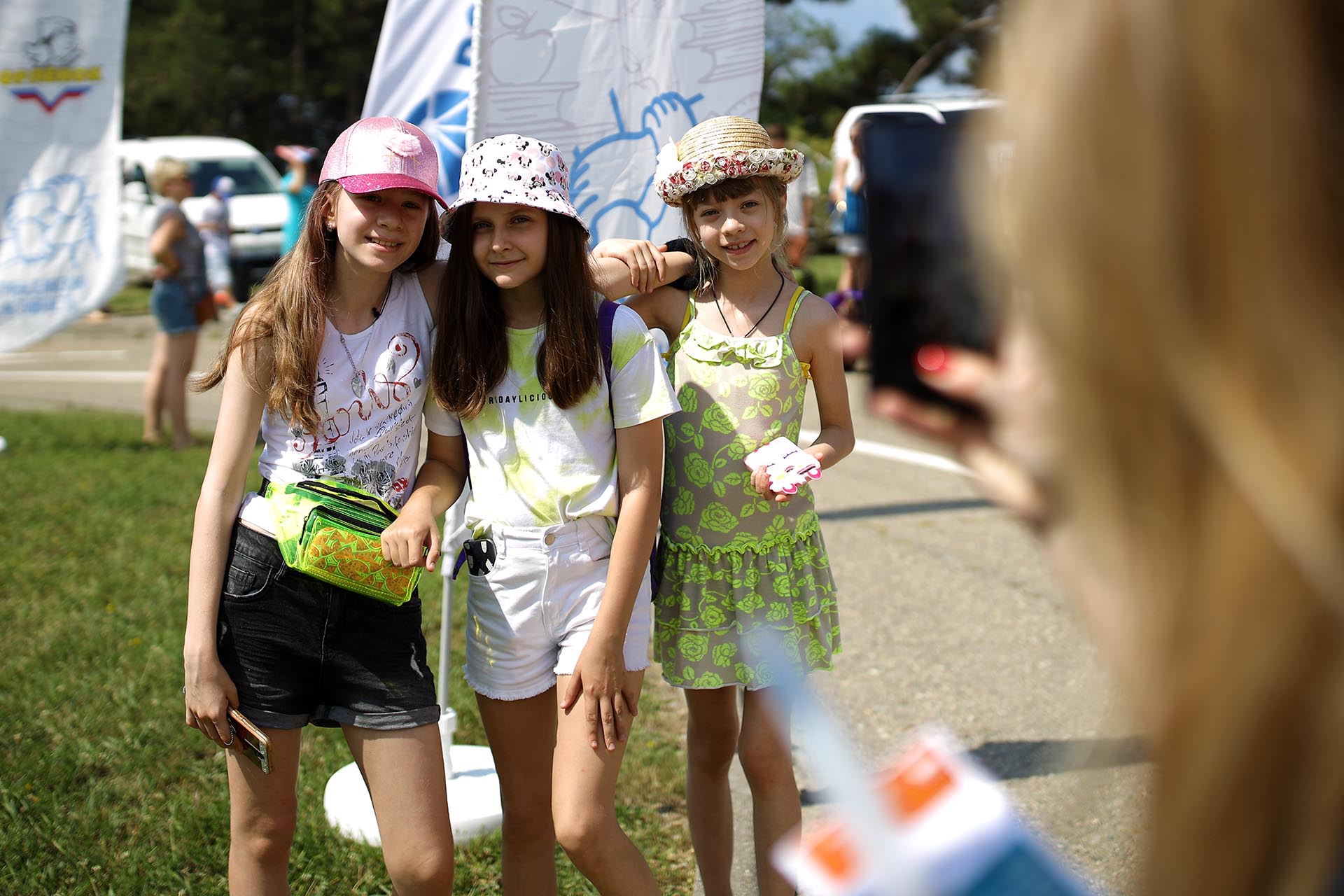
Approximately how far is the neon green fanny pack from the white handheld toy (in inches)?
33.7

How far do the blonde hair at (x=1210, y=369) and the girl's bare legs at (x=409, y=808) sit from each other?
2.03 meters

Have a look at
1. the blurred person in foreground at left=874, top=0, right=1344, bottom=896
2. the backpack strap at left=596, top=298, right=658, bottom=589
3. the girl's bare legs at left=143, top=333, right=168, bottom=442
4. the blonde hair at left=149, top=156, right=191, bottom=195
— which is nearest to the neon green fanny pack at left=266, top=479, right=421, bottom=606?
the backpack strap at left=596, top=298, right=658, bottom=589

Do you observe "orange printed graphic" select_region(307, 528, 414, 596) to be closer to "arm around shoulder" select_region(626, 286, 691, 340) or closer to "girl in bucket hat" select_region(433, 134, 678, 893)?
"girl in bucket hat" select_region(433, 134, 678, 893)

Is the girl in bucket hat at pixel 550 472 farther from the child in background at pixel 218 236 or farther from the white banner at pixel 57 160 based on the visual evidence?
the child in background at pixel 218 236

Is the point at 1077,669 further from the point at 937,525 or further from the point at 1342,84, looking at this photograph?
the point at 1342,84

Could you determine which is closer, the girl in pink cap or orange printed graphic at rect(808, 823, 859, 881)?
orange printed graphic at rect(808, 823, 859, 881)

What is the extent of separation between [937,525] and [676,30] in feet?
12.4

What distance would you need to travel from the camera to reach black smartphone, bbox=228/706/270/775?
8.11ft

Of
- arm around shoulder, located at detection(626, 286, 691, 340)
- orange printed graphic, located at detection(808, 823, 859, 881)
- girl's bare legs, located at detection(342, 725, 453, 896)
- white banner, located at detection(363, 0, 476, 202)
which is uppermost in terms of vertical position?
white banner, located at detection(363, 0, 476, 202)

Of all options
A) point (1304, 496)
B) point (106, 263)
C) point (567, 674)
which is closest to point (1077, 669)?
point (567, 674)

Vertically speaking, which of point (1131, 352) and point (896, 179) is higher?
point (896, 179)

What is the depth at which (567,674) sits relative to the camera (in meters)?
2.65

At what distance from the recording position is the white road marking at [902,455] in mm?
7957

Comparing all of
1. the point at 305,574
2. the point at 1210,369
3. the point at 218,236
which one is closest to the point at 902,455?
the point at 305,574
